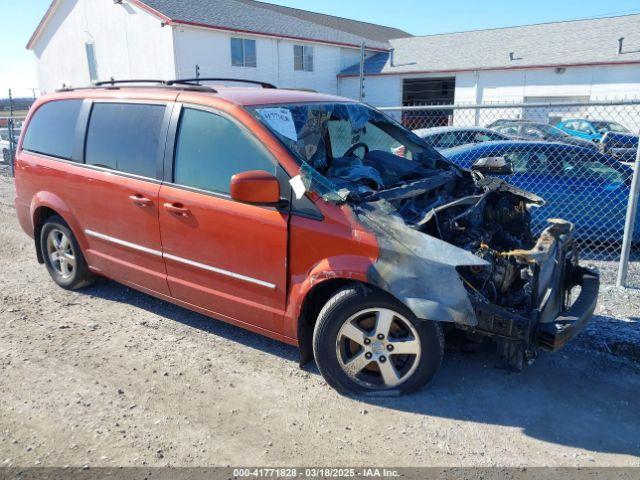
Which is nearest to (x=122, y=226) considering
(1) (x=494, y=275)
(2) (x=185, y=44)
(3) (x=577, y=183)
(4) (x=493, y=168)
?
(1) (x=494, y=275)

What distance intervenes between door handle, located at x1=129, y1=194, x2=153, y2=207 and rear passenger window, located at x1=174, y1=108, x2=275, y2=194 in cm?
30

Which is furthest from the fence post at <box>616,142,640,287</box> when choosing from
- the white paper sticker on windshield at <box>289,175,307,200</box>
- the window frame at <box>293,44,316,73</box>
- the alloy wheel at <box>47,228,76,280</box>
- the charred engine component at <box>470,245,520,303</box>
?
the window frame at <box>293,44,316,73</box>

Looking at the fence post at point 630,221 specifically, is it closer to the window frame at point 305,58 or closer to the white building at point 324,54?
the white building at point 324,54

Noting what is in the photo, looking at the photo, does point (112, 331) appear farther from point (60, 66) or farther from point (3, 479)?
point (60, 66)

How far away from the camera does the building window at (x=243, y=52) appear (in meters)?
25.3

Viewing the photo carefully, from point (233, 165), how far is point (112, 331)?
6.01 feet

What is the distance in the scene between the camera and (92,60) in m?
27.5

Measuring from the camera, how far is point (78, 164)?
14.9 feet

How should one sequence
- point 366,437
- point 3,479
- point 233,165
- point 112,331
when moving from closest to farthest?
point 3,479, point 366,437, point 233,165, point 112,331

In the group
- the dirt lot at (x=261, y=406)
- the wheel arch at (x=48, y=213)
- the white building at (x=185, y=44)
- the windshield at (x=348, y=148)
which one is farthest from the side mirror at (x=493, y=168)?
the white building at (x=185, y=44)

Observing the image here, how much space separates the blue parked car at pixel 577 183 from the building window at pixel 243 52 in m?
21.0

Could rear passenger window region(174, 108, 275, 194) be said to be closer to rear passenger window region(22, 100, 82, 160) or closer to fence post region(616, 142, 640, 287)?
rear passenger window region(22, 100, 82, 160)

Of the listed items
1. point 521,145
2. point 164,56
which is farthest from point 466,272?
point 164,56

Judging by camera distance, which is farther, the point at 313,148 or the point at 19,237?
the point at 19,237
